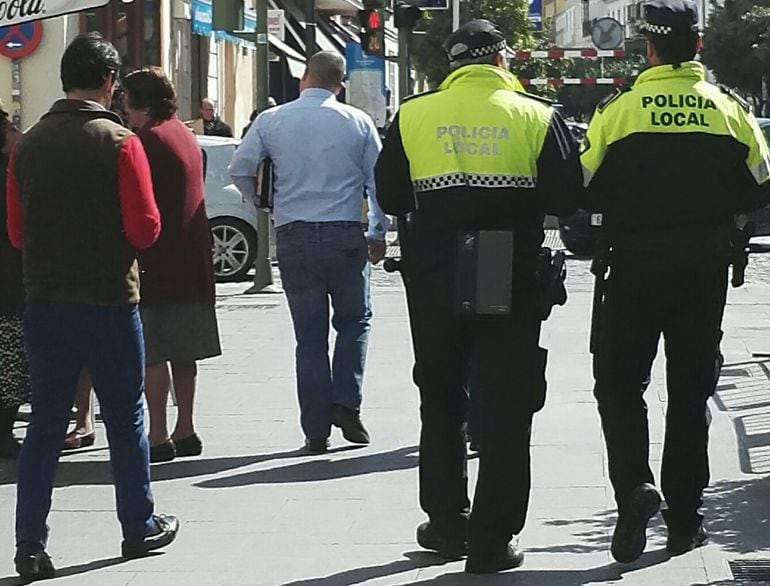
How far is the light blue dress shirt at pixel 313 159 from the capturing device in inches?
356

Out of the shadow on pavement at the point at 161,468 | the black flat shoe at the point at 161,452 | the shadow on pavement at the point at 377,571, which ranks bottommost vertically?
the shadow on pavement at the point at 161,468

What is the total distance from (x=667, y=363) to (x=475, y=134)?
1.09 metres

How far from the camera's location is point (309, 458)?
29.2 feet

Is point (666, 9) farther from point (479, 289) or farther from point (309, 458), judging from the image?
point (309, 458)

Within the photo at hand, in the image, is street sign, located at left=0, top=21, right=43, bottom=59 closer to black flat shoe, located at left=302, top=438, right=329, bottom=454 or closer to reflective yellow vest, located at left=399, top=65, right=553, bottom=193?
black flat shoe, located at left=302, top=438, right=329, bottom=454

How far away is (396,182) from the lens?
663cm

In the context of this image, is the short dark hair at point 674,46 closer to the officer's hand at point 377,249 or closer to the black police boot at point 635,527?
the black police boot at point 635,527

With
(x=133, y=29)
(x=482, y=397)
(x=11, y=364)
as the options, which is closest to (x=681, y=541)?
(x=482, y=397)

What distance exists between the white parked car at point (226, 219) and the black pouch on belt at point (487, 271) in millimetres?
12099

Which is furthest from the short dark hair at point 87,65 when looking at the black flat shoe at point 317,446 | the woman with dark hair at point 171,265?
the black flat shoe at point 317,446

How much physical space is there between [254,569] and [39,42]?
17307mm

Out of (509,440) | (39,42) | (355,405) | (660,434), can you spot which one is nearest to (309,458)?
(355,405)

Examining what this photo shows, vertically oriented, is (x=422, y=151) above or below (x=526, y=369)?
above

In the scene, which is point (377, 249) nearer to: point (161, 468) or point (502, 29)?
point (161, 468)
